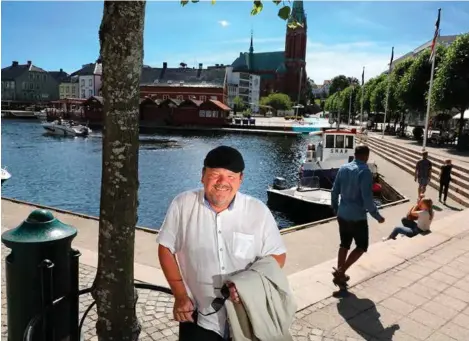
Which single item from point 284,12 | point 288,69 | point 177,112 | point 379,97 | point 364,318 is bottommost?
point 364,318

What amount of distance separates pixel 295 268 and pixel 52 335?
210 inches

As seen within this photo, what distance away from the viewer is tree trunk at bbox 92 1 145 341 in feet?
8.38

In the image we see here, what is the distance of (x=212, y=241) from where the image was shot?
2.57 metres

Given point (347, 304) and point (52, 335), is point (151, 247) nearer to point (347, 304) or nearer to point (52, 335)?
point (347, 304)

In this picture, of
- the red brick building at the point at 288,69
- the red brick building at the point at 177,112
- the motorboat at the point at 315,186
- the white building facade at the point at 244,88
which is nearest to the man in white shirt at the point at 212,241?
the motorboat at the point at 315,186

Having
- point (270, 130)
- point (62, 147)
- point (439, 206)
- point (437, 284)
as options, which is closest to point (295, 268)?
point (437, 284)

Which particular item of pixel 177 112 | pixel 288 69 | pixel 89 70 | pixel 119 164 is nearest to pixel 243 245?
pixel 119 164

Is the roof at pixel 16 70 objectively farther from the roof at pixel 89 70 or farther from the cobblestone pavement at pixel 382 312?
the cobblestone pavement at pixel 382 312

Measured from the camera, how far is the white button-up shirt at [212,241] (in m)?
2.58

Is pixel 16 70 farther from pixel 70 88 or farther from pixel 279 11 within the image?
pixel 279 11

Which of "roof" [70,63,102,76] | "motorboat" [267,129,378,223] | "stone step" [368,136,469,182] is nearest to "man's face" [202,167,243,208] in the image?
"motorboat" [267,129,378,223]

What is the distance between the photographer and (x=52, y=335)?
319 cm

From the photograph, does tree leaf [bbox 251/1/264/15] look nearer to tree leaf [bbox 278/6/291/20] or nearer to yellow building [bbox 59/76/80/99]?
tree leaf [bbox 278/6/291/20]

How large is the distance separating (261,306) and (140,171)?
27502 millimetres
